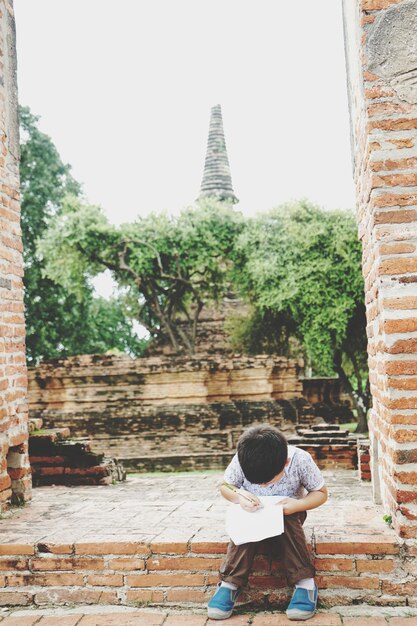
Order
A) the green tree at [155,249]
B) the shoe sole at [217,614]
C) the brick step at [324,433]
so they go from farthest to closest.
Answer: the green tree at [155,249], the brick step at [324,433], the shoe sole at [217,614]

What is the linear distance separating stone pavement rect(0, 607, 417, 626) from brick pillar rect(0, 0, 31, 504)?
1.16 meters

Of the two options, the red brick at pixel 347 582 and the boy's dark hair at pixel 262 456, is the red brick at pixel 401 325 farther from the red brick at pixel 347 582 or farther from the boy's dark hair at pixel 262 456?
the red brick at pixel 347 582

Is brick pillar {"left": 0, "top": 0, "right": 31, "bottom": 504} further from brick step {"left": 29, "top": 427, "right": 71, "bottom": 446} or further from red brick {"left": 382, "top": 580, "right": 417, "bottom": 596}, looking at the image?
red brick {"left": 382, "top": 580, "right": 417, "bottom": 596}

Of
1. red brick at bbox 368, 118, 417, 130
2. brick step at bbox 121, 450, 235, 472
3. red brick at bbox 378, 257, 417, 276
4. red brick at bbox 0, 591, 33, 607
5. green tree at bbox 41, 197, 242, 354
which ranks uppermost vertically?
green tree at bbox 41, 197, 242, 354

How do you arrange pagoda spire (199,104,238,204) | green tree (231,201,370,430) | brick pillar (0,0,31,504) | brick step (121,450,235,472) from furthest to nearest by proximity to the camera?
pagoda spire (199,104,238,204)
green tree (231,201,370,430)
brick step (121,450,235,472)
brick pillar (0,0,31,504)

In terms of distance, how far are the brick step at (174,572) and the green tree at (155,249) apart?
12239 mm

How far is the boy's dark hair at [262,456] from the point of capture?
10.5 feet

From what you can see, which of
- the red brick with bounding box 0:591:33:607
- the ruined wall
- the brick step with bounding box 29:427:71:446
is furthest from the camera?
the ruined wall

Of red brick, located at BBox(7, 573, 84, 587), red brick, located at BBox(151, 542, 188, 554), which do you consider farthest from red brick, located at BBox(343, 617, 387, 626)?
red brick, located at BBox(7, 573, 84, 587)

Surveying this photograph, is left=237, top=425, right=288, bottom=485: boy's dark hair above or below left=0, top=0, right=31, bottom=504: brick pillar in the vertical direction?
below

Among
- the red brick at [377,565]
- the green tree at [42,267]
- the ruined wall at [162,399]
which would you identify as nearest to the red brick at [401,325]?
the red brick at [377,565]

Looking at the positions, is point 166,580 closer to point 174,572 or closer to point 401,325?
point 174,572

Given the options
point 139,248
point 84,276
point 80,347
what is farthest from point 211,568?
point 80,347

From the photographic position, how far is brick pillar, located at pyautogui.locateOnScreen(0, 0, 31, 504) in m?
4.30
